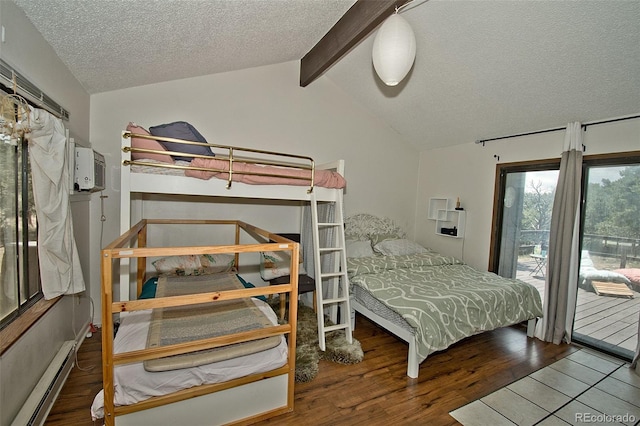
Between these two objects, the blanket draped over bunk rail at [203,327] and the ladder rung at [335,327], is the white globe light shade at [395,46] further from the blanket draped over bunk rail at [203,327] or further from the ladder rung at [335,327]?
the ladder rung at [335,327]

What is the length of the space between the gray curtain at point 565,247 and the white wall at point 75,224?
14.2ft

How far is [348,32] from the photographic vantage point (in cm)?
264

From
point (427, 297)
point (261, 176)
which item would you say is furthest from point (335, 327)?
point (261, 176)

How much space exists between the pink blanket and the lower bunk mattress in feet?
3.70

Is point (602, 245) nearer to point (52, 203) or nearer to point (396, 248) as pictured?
point (396, 248)

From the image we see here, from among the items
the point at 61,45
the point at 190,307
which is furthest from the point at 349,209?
the point at 61,45

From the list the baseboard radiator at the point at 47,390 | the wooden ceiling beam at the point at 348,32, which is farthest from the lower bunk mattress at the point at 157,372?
the wooden ceiling beam at the point at 348,32

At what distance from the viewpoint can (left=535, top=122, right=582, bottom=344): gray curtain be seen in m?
2.96

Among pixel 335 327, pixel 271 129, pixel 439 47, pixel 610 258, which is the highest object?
pixel 439 47

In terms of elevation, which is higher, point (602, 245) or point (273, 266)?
point (602, 245)

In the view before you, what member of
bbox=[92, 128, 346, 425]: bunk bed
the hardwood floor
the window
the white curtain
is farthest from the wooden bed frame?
the window

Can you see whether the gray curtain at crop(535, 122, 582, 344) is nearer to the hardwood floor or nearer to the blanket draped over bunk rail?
the hardwood floor

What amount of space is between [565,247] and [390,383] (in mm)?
2311

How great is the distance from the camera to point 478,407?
2.07 metres
